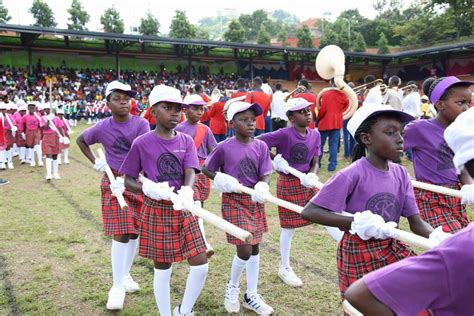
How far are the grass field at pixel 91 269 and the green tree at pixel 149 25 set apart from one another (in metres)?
42.6

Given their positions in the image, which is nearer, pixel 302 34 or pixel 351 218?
pixel 351 218

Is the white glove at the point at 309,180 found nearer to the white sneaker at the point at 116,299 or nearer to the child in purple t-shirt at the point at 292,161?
the child in purple t-shirt at the point at 292,161

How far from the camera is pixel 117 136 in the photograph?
427cm

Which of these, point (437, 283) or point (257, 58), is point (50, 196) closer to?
point (437, 283)

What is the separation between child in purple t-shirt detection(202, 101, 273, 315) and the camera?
3.79 metres

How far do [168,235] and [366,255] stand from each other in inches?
60.4

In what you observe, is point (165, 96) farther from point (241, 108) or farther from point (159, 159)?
point (241, 108)

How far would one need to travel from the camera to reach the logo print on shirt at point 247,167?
3.96 metres

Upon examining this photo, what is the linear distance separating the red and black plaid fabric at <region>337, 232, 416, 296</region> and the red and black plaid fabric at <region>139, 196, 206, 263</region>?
120 centimetres

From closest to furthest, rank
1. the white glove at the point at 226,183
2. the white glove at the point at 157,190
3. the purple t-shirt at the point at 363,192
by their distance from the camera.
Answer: the purple t-shirt at the point at 363,192 < the white glove at the point at 157,190 < the white glove at the point at 226,183

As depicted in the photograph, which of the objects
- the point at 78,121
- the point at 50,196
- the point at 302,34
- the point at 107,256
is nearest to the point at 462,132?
the point at 107,256

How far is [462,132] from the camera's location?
4.43ft

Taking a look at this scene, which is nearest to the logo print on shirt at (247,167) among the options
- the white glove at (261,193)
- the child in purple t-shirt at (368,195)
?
the white glove at (261,193)

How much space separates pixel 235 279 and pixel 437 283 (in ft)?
9.09
